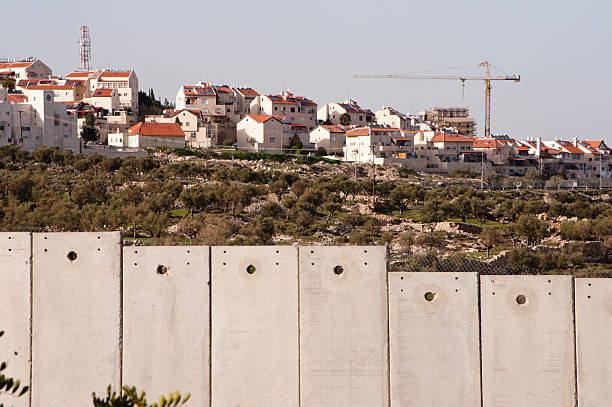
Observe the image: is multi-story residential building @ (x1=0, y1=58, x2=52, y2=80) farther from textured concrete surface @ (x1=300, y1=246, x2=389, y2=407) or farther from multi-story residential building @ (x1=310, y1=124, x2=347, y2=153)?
textured concrete surface @ (x1=300, y1=246, x2=389, y2=407)

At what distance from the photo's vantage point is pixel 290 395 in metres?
11.4

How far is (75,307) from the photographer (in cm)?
1175

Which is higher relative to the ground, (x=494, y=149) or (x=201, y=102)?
(x=201, y=102)

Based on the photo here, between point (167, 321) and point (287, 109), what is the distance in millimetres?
94981

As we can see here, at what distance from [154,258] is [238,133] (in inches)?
3374

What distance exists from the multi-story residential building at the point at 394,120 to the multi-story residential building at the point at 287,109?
12007 mm

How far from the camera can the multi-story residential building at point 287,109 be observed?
10475 centimetres

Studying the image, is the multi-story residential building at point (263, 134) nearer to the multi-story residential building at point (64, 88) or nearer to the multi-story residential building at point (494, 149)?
the multi-story residential building at point (64, 88)

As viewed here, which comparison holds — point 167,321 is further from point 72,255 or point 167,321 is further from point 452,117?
point 452,117

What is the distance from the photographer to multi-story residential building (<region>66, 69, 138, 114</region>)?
338 feet

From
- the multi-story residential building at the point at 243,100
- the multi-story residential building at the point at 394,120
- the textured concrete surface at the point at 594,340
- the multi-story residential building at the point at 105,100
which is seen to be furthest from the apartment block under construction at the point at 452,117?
the textured concrete surface at the point at 594,340

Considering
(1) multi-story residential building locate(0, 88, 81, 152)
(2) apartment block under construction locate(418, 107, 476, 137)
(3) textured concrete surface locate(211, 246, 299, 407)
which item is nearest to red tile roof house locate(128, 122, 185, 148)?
(1) multi-story residential building locate(0, 88, 81, 152)

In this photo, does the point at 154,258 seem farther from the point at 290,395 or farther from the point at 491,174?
the point at 491,174

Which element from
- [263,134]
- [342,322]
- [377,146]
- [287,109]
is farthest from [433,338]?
[287,109]
